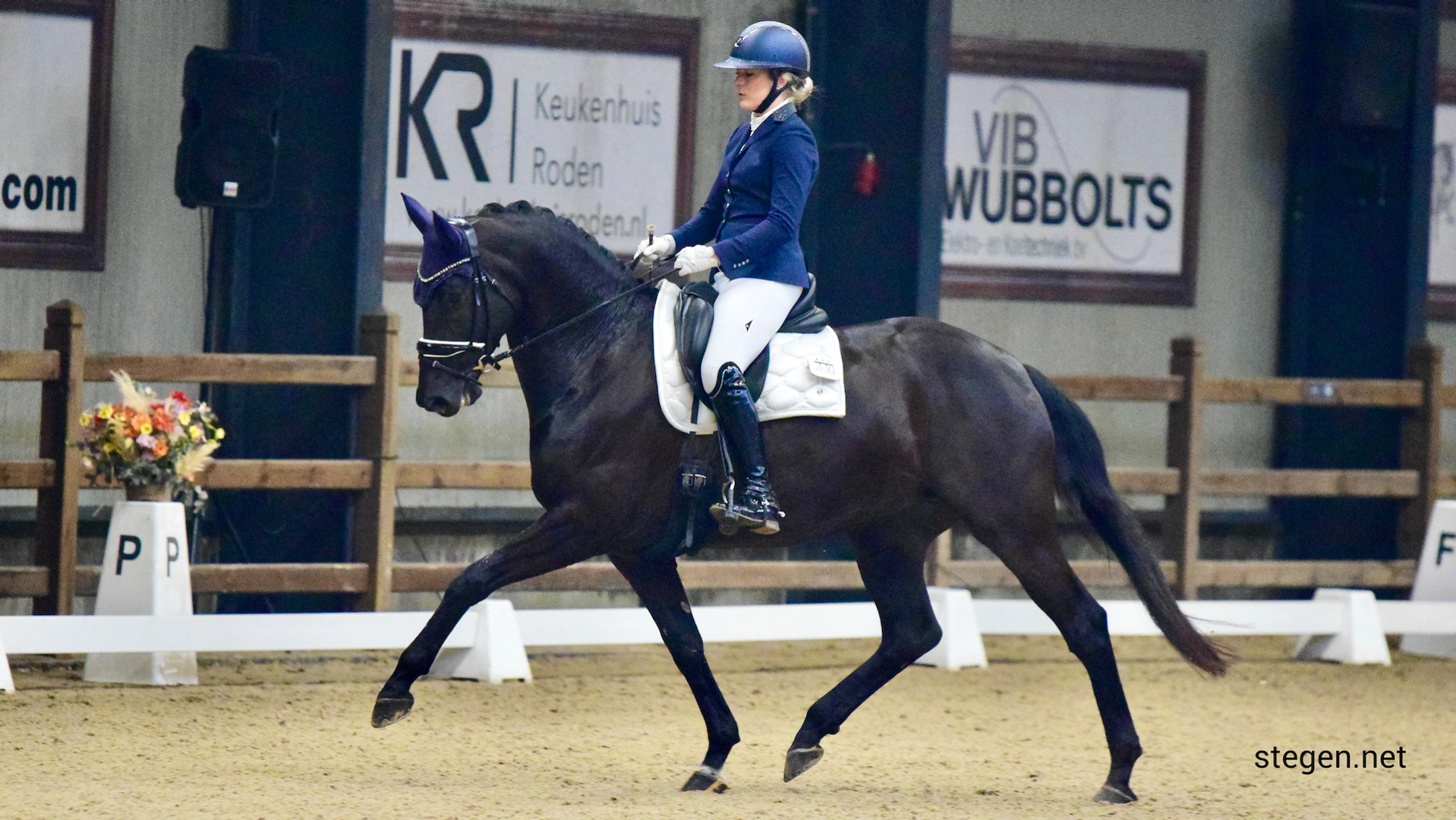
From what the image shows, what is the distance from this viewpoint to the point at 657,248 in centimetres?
568

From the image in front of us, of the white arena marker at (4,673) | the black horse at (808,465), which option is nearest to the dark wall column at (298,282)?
the white arena marker at (4,673)

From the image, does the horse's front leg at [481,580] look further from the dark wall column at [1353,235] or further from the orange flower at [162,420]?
the dark wall column at [1353,235]

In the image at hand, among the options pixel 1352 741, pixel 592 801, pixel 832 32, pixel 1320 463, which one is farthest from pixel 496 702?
pixel 1320 463

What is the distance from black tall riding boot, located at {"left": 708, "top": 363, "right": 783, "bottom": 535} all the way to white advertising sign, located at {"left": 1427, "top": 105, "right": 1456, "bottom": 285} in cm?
689

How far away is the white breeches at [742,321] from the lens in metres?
5.68

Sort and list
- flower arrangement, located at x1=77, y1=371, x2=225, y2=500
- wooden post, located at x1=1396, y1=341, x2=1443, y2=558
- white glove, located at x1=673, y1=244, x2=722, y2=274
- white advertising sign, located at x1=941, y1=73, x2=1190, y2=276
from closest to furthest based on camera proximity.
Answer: white glove, located at x1=673, y1=244, x2=722, y2=274 < flower arrangement, located at x1=77, y1=371, x2=225, y2=500 < wooden post, located at x1=1396, y1=341, x2=1443, y2=558 < white advertising sign, located at x1=941, y1=73, x2=1190, y2=276

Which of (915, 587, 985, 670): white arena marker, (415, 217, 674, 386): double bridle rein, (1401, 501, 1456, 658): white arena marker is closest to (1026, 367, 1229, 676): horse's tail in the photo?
(415, 217, 674, 386): double bridle rein

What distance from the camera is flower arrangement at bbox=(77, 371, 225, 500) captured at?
23.8 ft

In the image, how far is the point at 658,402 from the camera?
572cm

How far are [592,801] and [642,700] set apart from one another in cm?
222

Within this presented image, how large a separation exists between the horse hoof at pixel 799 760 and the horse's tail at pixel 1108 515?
113 centimetres

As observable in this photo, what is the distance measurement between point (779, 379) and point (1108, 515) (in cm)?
117

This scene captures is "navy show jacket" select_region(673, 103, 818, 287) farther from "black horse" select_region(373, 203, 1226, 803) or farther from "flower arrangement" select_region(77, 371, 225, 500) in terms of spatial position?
"flower arrangement" select_region(77, 371, 225, 500)

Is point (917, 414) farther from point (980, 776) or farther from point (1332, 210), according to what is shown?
point (1332, 210)
